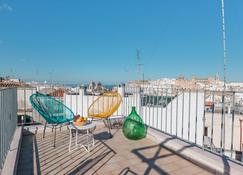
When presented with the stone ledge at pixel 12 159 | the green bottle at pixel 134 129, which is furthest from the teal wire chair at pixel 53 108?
the green bottle at pixel 134 129

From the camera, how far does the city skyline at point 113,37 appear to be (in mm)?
9305

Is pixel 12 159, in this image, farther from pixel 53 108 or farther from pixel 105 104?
pixel 105 104

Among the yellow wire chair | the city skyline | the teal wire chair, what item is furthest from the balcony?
the city skyline

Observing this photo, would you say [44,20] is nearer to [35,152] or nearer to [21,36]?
[21,36]

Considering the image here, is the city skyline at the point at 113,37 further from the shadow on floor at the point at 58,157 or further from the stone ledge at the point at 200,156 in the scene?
the shadow on floor at the point at 58,157

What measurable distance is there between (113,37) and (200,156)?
15987 mm

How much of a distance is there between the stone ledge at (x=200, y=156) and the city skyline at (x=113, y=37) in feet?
14.6

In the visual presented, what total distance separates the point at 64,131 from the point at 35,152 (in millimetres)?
1349

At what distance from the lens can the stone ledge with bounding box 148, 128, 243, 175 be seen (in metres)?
2.19

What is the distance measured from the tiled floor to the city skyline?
490cm

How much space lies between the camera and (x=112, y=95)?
481 centimetres

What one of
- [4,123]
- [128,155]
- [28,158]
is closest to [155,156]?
[128,155]

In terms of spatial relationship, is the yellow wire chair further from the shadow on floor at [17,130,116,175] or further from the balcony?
the shadow on floor at [17,130,116,175]

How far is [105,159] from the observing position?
9.00ft
